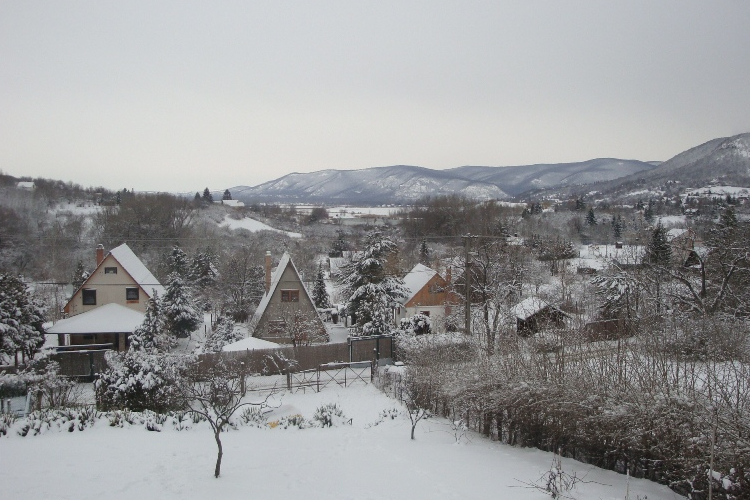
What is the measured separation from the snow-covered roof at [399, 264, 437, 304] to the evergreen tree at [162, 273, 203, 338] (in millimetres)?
12622

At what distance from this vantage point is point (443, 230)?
69.5 metres

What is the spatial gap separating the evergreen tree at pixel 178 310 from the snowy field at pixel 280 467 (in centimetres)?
1705

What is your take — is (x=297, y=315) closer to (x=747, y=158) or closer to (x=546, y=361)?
(x=546, y=361)

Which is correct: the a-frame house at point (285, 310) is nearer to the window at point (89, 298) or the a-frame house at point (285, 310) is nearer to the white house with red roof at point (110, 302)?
the white house with red roof at point (110, 302)

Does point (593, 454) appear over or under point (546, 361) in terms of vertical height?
under

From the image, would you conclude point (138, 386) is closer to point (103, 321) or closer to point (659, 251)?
point (103, 321)

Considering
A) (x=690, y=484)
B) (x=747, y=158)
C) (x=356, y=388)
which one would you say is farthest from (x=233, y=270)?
(x=747, y=158)

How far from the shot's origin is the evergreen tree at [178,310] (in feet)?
88.9

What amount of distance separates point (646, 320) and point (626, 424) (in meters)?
3.62

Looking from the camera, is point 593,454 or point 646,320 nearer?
point 593,454

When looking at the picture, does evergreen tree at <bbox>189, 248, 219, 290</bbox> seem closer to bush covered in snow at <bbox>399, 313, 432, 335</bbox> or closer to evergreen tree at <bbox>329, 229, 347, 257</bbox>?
evergreen tree at <bbox>329, 229, 347, 257</bbox>

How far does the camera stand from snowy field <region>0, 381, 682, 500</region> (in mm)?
7586

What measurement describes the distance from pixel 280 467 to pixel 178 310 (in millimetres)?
20461

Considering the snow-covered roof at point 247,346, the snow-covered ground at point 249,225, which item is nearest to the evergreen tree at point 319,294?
the snow-covered roof at point 247,346
